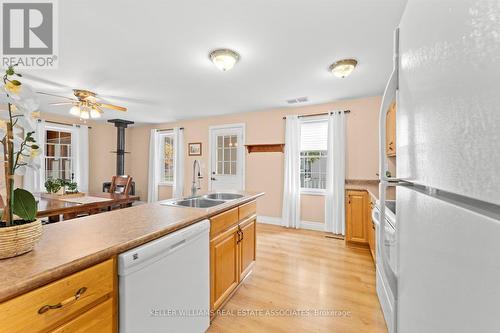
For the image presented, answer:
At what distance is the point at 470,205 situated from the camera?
0.33 meters

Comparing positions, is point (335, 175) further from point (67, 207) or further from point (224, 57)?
point (67, 207)

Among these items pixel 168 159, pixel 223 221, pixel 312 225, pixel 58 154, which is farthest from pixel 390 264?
pixel 58 154

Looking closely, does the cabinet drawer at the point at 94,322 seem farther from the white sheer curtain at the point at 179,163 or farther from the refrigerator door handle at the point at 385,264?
the white sheer curtain at the point at 179,163

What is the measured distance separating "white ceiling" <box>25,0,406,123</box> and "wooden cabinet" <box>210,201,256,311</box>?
1.63m

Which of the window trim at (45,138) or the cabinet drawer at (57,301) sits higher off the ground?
the window trim at (45,138)

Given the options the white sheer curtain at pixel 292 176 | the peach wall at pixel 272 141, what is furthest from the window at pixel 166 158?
the white sheer curtain at pixel 292 176

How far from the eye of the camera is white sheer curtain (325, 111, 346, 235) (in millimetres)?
3787

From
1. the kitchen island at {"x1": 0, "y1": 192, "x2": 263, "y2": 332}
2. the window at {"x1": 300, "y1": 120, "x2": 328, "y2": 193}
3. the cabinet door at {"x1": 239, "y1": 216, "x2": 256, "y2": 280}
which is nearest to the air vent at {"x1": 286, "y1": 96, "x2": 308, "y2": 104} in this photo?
the window at {"x1": 300, "y1": 120, "x2": 328, "y2": 193}

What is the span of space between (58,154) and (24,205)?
5578 mm

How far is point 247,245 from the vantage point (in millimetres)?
2172

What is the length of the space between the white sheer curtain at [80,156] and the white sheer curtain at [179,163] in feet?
7.02

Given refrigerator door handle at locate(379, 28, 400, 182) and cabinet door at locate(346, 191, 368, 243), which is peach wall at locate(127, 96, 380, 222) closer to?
cabinet door at locate(346, 191, 368, 243)

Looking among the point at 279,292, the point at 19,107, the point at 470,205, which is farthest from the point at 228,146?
the point at 470,205

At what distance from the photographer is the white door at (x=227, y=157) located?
485cm
